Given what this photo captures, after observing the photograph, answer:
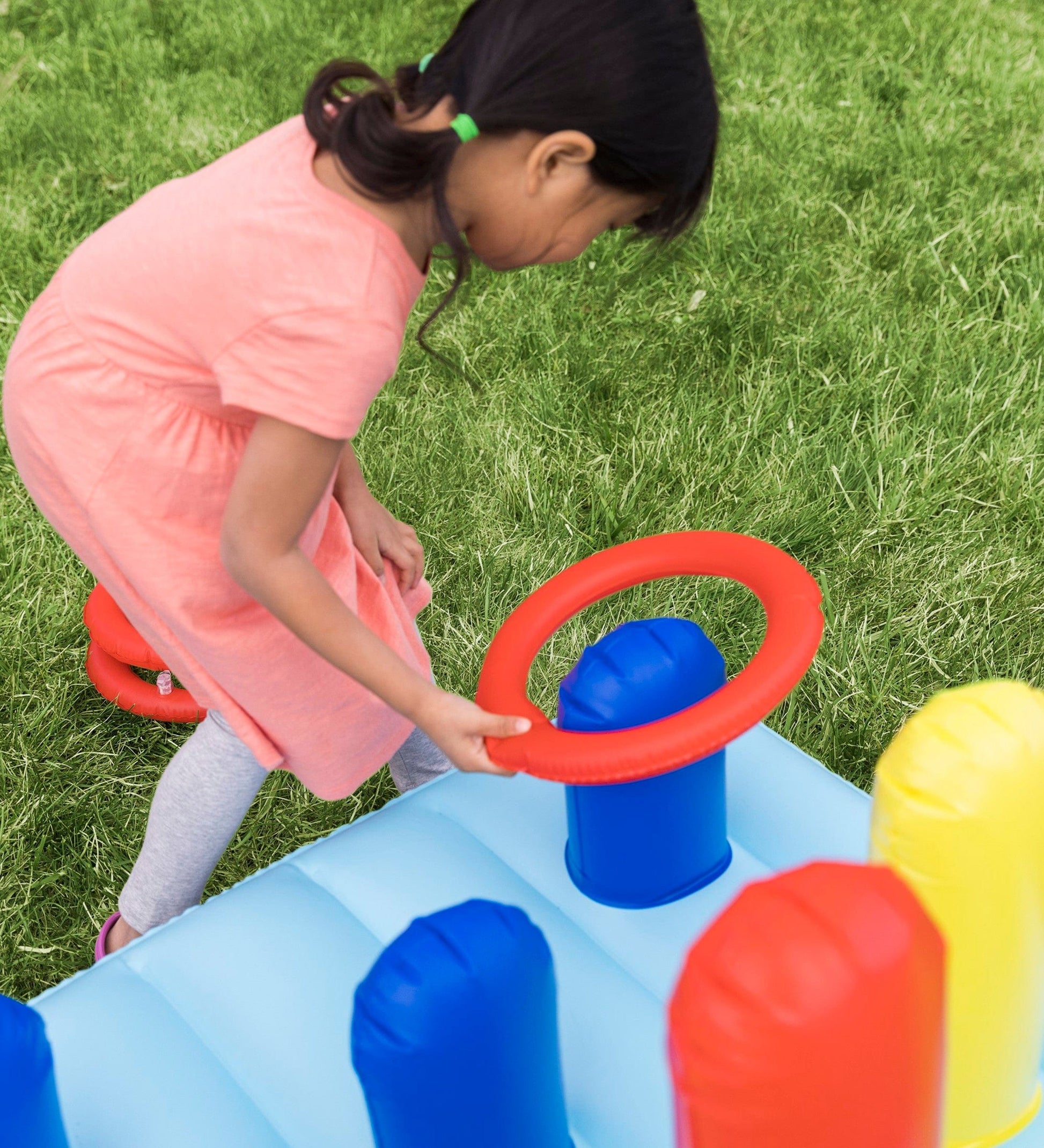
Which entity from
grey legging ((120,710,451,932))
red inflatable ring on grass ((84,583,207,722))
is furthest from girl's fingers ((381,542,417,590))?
red inflatable ring on grass ((84,583,207,722))

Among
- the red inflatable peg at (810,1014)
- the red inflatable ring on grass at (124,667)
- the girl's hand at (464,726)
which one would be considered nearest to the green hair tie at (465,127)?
the girl's hand at (464,726)

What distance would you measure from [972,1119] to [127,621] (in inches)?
41.2

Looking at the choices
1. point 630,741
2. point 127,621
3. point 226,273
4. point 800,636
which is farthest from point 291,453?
point 127,621

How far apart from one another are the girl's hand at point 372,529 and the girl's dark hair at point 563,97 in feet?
1.16

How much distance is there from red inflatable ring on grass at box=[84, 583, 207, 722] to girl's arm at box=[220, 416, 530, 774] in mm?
606

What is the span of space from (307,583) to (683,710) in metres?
0.31

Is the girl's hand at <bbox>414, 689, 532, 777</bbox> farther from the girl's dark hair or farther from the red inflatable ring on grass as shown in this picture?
the red inflatable ring on grass

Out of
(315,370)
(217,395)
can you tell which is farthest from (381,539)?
(315,370)

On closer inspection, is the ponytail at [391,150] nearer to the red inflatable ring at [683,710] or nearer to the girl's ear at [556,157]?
the girl's ear at [556,157]

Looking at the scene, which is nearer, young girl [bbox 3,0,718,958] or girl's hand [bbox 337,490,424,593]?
young girl [bbox 3,0,718,958]

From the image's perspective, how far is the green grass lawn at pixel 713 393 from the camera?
1.51 metres

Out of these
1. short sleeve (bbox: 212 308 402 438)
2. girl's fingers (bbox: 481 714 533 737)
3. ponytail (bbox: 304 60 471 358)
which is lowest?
girl's fingers (bbox: 481 714 533 737)

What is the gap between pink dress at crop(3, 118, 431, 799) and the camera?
85cm

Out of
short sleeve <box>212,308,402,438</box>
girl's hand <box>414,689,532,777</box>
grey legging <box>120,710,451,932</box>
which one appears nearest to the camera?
short sleeve <box>212,308,402,438</box>
